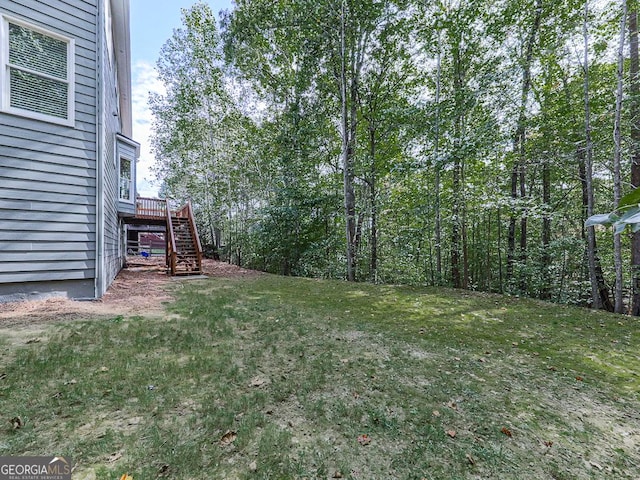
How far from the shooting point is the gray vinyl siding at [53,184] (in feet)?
13.3

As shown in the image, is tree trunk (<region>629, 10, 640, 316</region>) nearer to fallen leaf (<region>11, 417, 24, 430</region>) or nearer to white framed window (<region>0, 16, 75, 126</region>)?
fallen leaf (<region>11, 417, 24, 430</region>)

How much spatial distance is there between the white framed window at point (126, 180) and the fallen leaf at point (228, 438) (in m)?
9.25

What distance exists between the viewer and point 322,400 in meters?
2.19

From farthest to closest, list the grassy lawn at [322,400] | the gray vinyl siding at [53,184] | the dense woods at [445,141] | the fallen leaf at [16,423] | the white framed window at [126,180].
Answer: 1. the white framed window at [126,180]
2. the dense woods at [445,141]
3. the gray vinyl siding at [53,184]
4. the fallen leaf at [16,423]
5. the grassy lawn at [322,400]

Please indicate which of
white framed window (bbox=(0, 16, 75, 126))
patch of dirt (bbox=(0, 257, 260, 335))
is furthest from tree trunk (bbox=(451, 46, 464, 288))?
white framed window (bbox=(0, 16, 75, 126))

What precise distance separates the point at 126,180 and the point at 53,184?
5159 mm

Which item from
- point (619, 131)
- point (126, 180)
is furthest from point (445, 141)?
point (126, 180)

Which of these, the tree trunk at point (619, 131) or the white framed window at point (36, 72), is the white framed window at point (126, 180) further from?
the tree trunk at point (619, 131)

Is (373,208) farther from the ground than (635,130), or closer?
closer

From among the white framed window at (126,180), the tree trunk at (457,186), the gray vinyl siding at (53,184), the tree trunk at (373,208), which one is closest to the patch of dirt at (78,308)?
the gray vinyl siding at (53,184)

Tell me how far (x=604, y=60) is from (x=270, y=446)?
30.2ft

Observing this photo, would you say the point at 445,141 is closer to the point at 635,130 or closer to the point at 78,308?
the point at 635,130

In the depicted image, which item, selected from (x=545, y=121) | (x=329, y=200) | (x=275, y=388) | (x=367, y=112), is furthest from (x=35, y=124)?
(x=545, y=121)

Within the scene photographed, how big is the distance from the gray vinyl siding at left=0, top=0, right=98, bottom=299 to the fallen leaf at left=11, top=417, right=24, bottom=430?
3.45 meters
